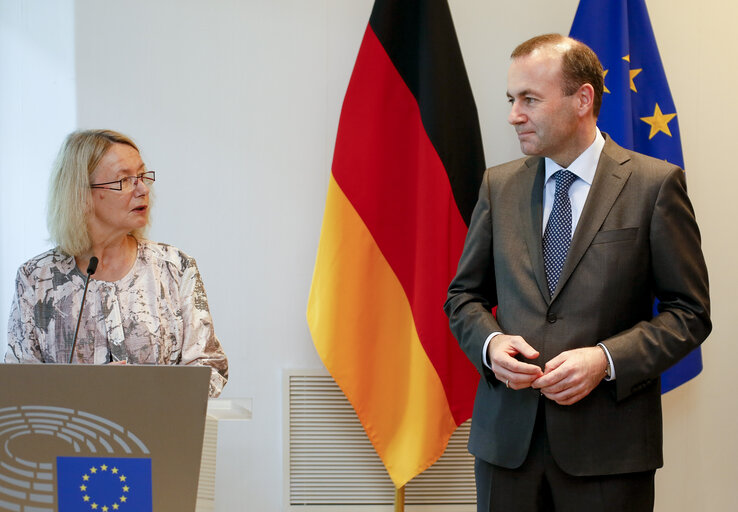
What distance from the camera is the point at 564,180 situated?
1.99m

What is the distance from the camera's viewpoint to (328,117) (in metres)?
3.26

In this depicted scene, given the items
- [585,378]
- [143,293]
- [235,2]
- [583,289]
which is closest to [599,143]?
[583,289]

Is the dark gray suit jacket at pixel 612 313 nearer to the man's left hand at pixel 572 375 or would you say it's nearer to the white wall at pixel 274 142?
the man's left hand at pixel 572 375

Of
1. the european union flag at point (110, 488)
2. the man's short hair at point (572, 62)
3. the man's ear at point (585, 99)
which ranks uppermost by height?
the man's short hair at point (572, 62)

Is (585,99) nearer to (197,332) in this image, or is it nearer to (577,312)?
(577,312)

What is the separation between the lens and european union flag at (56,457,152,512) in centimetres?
142

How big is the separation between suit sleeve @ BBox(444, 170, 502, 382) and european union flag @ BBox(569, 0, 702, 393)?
1.24 meters

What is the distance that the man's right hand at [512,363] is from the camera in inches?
69.9

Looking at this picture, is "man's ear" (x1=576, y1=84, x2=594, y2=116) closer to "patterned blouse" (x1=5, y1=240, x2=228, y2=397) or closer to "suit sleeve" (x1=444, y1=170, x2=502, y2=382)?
"suit sleeve" (x1=444, y1=170, x2=502, y2=382)

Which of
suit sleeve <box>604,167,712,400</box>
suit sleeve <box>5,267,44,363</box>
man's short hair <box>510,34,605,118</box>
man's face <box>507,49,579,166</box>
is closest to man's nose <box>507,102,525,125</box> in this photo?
man's face <box>507,49,579,166</box>

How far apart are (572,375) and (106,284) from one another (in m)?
1.32

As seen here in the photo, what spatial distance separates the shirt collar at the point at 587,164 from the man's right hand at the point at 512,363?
471 millimetres

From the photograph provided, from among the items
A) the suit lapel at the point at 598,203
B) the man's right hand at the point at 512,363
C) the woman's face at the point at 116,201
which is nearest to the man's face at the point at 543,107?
the suit lapel at the point at 598,203

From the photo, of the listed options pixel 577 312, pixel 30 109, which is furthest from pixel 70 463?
pixel 30 109
